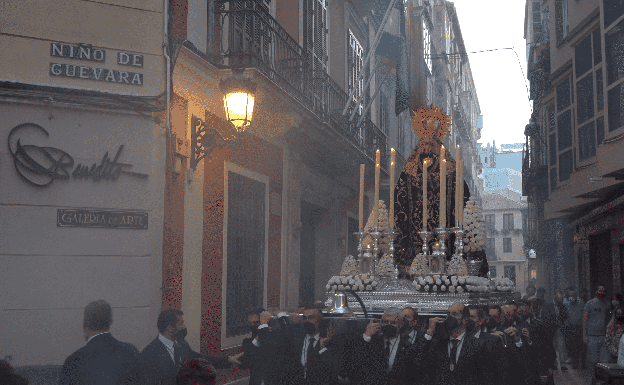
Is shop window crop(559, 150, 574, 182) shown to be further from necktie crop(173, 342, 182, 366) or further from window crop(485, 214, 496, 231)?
window crop(485, 214, 496, 231)

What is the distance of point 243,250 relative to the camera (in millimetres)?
12359

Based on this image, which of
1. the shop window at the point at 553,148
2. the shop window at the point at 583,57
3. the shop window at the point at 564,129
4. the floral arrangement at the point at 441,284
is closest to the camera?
the floral arrangement at the point at 441,284

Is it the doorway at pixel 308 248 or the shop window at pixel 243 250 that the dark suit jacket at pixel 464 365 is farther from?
the doorway at pixel 308 248

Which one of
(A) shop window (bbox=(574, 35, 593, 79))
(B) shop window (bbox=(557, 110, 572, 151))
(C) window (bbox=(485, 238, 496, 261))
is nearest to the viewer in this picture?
(A) shop window (bbox=(574, 35, 593, 79))

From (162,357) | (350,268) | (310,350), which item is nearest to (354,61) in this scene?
(350,268)

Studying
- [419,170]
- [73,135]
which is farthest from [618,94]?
[73,135]

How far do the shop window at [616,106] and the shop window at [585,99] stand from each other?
3.35 meters

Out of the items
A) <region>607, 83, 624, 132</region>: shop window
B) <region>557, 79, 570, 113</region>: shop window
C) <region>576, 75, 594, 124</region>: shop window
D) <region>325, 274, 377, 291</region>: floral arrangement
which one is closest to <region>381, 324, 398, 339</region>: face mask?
<region>325, 274, 377, 291</region>: floral arrangement

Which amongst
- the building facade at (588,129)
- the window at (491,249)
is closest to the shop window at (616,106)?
the building facade at (588,129)

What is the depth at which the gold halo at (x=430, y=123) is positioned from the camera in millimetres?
9633

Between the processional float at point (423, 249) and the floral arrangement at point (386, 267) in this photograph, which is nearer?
the processional float at point (423, 249)

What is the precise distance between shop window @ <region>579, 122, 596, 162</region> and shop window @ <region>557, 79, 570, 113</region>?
268 cm

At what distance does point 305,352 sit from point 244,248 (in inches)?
229

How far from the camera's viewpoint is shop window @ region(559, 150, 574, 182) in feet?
60.1
